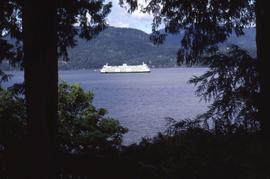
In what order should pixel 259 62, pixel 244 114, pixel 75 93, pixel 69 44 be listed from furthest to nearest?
1. pixel 75 93
2. pixel 69 44
3. pixel 244 114
4. pixel 259 62

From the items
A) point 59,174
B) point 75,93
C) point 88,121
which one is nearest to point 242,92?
point 59,174

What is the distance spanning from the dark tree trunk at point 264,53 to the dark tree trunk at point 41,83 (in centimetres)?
343

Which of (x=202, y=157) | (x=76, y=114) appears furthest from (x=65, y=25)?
(x=76, y=114)

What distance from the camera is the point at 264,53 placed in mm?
7031

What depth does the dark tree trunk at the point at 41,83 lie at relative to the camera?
5324 millimetres

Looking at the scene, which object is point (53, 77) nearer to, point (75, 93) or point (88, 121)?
point (88, 121)

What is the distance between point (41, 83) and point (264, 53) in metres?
3.68

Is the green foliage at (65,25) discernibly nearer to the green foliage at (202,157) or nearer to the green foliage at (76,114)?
the green foliage at (202,157)

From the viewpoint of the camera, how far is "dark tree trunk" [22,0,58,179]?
5.32 m

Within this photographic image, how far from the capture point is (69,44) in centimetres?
956

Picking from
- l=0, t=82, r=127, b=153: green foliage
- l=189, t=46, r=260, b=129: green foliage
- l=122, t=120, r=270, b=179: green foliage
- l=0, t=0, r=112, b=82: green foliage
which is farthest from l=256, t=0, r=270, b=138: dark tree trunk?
l=0, t=82, r=127, b=153: green foliage

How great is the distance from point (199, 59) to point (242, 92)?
5.52 feet

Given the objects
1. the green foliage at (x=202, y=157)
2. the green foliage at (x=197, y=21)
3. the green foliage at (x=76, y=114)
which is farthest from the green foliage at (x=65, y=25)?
the green foliage at (x=76, y=114)

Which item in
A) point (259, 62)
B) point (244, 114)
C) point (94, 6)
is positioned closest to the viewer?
point (259, 62)
